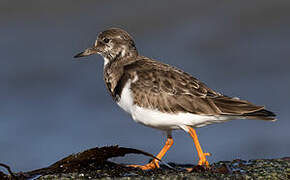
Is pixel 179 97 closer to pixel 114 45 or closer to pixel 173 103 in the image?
pixel 173 103

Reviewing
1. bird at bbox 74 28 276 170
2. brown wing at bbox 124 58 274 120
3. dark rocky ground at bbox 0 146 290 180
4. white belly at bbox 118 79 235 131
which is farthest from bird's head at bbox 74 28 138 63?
dark rocky ground at bbox 0 146 290 180

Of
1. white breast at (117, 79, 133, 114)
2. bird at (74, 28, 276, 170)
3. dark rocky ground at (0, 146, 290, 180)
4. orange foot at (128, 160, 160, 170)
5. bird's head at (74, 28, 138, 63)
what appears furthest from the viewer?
bird's head at (74, 28, 138, 63)

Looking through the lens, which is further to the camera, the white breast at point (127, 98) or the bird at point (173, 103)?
the white breast at point (127, 98)

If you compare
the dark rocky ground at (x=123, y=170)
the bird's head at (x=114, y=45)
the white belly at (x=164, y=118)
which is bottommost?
the dark rocky ground at (x=123, y=170)

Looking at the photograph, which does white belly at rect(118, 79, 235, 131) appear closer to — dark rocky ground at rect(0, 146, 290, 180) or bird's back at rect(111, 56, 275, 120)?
bird's back at rect(111, 56, 275, 120)

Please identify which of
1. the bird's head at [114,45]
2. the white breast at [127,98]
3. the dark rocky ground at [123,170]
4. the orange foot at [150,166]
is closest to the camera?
the dark rocky ground at [123,170]

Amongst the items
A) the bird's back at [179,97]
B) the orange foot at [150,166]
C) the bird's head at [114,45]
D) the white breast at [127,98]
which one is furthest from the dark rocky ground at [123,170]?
the bird's head at [114,45]

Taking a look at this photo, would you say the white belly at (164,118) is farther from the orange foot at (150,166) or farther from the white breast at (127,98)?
the orange foot at (150,166)
